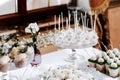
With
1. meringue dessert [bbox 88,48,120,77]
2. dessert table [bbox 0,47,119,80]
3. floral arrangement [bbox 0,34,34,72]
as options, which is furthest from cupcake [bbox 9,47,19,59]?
meringue dessert [bbox 88,48,120,77]

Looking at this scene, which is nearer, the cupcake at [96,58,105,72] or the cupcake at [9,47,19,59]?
the cupcake at [9,47,19,59]

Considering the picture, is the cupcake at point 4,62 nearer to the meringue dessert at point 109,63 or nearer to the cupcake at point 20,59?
the cupcake at point 20,59

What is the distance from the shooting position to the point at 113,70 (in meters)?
1.53

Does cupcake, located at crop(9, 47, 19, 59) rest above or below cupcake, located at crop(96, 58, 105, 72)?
above

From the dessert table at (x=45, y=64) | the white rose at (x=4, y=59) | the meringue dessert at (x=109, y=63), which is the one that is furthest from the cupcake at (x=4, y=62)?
the meringue dessert at (x=109, y=63)

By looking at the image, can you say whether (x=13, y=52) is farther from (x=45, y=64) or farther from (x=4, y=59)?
(x=45, y=64)

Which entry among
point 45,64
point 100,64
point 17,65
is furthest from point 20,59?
point 100,64

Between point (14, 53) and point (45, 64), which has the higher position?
point (14, 53)

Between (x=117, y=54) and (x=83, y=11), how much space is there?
1.21 meters

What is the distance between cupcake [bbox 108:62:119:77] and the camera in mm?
1526

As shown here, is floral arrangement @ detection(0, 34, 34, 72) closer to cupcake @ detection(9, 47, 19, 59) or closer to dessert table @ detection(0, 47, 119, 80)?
cupcake @ detection(9, 47, 19, 59)

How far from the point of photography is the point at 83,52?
1.97 metres

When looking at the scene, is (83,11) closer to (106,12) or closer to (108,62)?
(106,12)

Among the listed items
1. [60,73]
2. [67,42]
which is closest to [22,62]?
[60,73]
